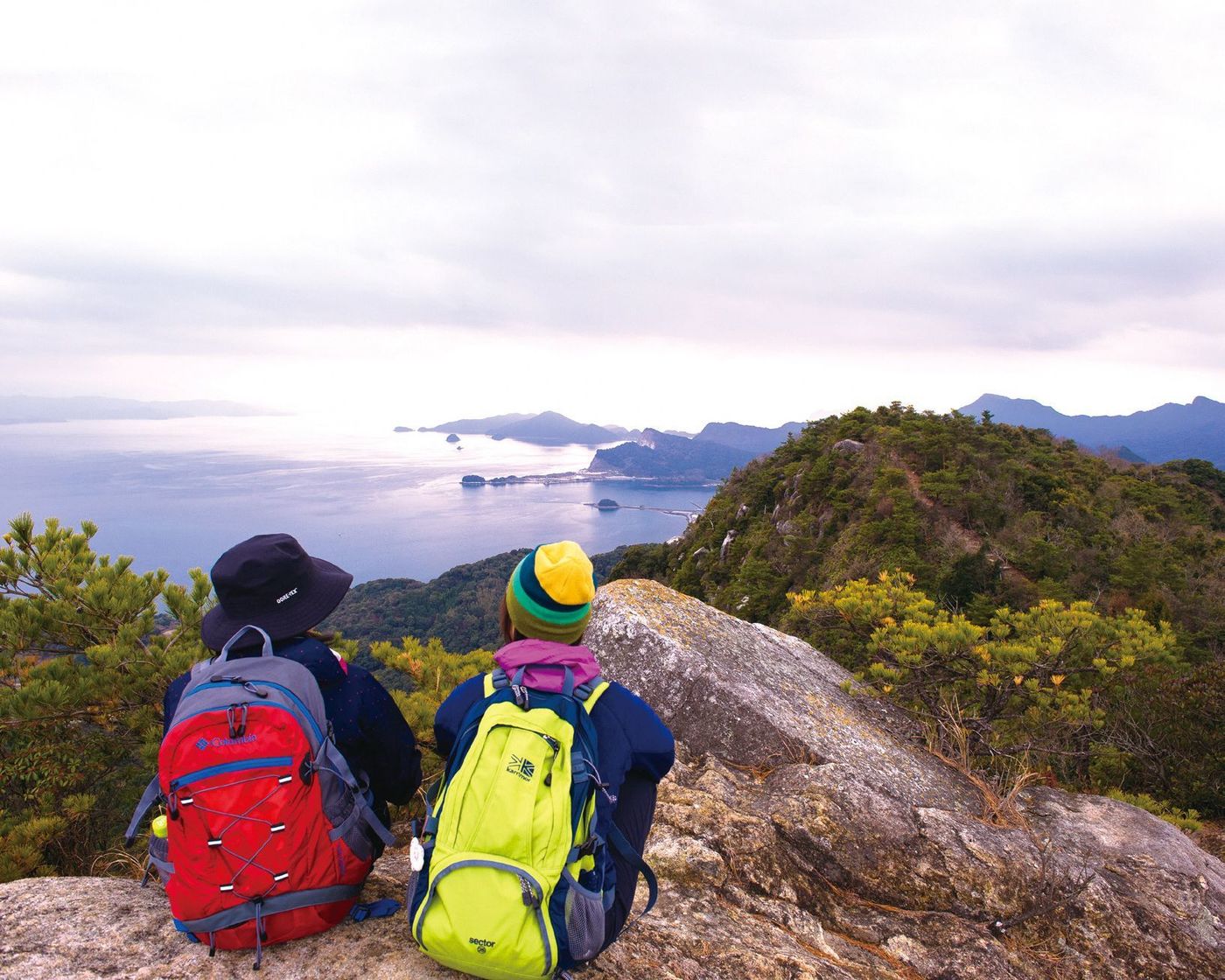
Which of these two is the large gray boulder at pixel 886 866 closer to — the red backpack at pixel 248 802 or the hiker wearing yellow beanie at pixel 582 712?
the hiker wearing yellow beanie at pixel 582 712

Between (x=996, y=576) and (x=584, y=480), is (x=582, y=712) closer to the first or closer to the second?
(x=996, y=576)

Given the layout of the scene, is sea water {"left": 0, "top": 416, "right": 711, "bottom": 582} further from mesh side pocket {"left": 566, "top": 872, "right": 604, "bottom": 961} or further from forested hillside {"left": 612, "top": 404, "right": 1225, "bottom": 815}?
mesh side pocket {"left": 566, "top": 872, "right": 604, "bottom": 961}

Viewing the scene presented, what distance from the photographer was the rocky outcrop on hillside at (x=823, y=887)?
2223mm

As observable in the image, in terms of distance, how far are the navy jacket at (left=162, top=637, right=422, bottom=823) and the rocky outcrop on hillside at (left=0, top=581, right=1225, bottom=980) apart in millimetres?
548

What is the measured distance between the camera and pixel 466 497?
10806cm

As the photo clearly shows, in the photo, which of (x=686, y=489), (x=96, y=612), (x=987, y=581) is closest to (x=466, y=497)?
(x=686, y=489)

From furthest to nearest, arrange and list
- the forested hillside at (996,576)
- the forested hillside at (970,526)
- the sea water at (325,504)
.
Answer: the sea water at (325,504) → the forested hillside at (970,526) → the forested hillside at (996,576)

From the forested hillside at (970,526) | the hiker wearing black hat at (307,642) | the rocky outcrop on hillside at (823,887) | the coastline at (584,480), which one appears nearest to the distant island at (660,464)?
the coastline at (584,480)

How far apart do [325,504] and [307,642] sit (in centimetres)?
10289

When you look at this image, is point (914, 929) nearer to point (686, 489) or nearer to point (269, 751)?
point (269, 751)

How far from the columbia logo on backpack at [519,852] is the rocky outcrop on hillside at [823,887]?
552 millimetres

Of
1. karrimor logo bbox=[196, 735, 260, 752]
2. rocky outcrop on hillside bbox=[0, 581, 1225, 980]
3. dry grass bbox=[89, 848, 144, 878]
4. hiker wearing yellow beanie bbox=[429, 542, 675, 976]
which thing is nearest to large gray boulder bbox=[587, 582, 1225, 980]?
rocky outcrop on hillside bbox=[0, 581, 1225, 980]

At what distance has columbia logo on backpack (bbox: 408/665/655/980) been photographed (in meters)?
1.78

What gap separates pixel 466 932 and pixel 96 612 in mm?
3739
